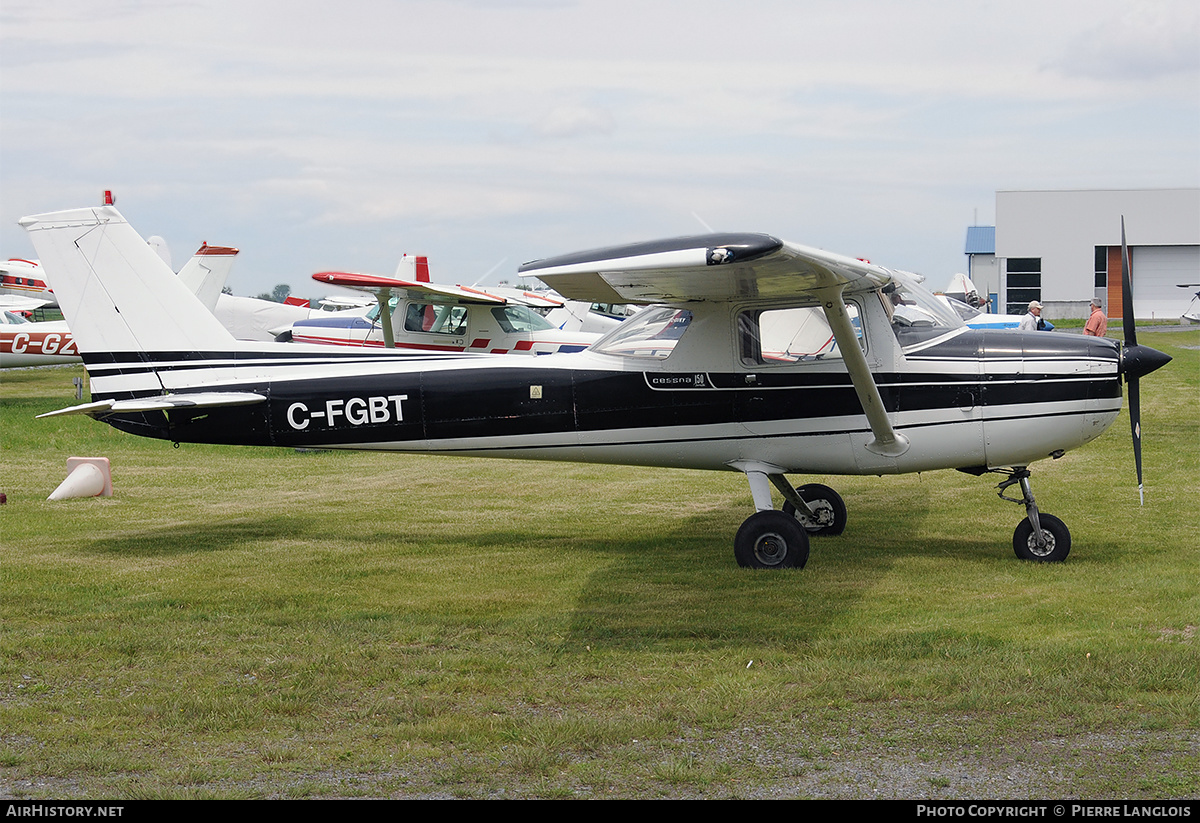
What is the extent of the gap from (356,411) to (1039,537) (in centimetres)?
521

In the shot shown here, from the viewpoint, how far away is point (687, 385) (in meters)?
8.43

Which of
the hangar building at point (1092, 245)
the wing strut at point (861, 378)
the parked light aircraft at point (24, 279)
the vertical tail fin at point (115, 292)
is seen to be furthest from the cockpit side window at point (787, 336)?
the hangar building at point (1092, 245)

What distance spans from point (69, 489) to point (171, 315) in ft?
11.4

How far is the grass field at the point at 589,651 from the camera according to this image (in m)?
4.55

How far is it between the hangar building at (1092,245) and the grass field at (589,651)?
59.6 m

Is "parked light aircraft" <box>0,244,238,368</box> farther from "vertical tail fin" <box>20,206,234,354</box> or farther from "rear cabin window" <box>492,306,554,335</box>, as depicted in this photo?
"vertical tail fin" <box>20,206,234,354</box>

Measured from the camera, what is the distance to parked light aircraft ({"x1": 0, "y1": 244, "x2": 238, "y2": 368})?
25.8m

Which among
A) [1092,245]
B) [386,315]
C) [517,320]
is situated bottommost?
[517,320]

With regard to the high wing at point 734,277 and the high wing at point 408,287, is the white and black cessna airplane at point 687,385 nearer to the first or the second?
the high wing at point 734,277

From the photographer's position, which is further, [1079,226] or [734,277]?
[1079,226]

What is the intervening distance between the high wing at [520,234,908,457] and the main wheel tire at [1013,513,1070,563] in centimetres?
118

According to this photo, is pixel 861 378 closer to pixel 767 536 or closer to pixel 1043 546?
pixel 767 536

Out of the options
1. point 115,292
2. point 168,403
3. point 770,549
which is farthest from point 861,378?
point 115,292

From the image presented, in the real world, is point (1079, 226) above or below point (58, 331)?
above
